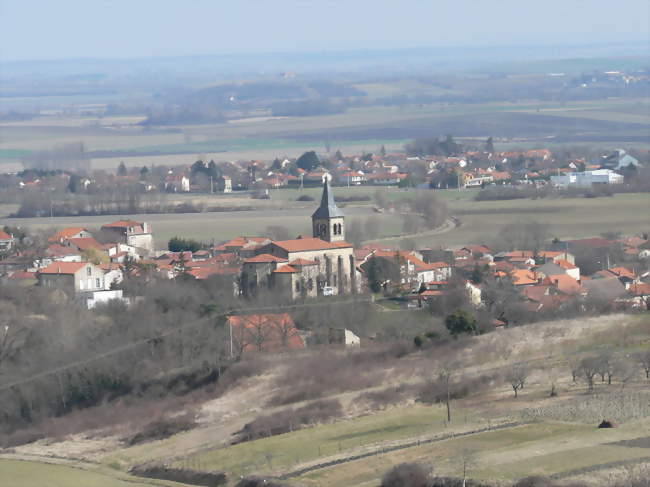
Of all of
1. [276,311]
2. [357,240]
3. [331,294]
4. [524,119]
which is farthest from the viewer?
[524,119]

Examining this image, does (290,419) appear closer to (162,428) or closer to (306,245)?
(162,428)

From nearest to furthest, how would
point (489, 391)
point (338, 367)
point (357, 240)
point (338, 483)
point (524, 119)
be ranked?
1. point (338, 483)
2. point (489, 391)
3. point (338, 367)
4. point (357, 240)
5. point (524, 119)

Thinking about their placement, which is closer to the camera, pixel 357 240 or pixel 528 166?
pixel 357 240

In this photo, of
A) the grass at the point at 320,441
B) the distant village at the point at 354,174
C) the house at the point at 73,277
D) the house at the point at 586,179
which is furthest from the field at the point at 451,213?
the grass at the point at 320,441

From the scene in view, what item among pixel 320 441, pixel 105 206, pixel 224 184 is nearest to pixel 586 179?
pixel 224 184

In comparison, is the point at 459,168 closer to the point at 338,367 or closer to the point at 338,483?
the point at 338,367

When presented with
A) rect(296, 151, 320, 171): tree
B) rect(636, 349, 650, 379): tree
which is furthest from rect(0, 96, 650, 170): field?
rect(636, 349, 650, 379): tree

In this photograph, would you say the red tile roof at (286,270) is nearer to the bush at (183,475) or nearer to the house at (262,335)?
the house at (262,335)

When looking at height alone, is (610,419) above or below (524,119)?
above

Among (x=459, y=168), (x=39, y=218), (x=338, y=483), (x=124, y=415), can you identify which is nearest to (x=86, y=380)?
(x=124, y=415)
